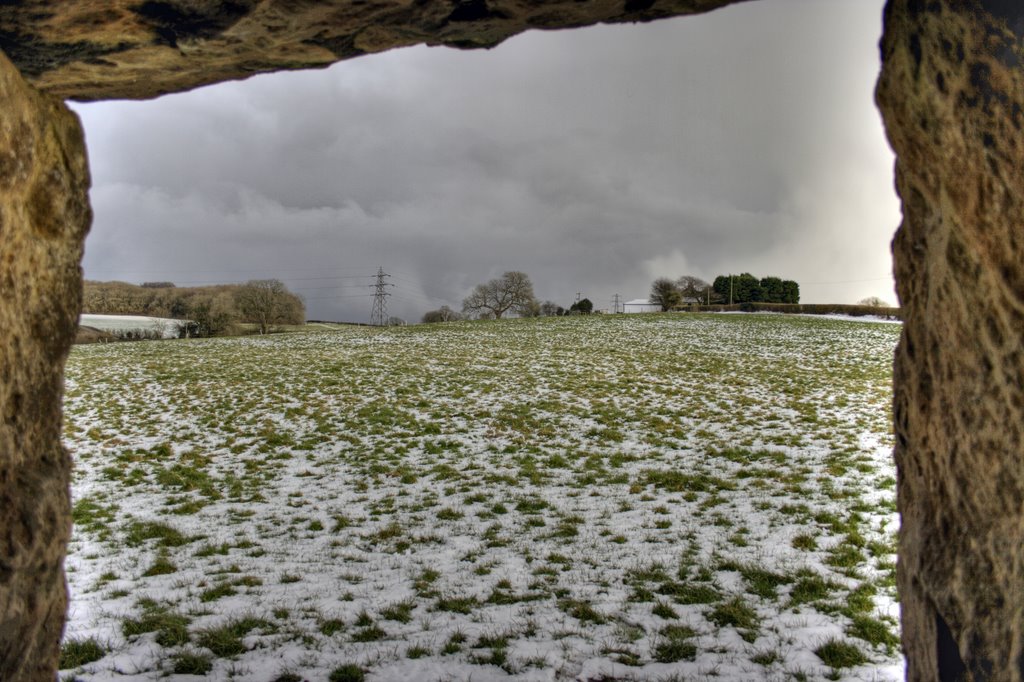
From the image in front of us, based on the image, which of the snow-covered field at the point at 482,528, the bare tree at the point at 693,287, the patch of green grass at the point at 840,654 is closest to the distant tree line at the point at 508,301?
the bare tree at the point at 693,287

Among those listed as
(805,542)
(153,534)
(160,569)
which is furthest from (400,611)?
(805,542)

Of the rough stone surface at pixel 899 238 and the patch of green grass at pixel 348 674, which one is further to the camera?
the patch of green grass at pixel 348 674

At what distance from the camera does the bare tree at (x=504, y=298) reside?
60.5 m

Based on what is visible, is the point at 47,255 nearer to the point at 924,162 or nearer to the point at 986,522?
the point at 924,162

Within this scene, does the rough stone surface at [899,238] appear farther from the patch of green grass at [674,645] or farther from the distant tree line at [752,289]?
the distant tree line at [752,289]

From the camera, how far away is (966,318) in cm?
272

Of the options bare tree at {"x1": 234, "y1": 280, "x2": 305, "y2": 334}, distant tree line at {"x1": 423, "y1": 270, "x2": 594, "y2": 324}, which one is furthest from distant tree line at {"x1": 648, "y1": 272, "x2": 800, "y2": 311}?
bare tree at {"x1": 234, "y1": 280, "x2": 305, "y2": 334}

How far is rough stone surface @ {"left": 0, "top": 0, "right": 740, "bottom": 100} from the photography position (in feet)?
10.1

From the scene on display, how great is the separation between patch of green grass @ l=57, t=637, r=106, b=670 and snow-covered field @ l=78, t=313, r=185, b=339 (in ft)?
145

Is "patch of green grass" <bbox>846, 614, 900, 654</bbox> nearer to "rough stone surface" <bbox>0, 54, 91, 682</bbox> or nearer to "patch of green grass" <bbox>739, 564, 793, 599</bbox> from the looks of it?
"patch of green grass" <bbox>739, 564, 793, 599</bbox>

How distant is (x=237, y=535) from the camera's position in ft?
25.8

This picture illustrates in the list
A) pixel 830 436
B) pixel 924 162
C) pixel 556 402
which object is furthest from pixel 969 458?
pixel 556 402

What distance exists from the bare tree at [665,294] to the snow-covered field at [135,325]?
47.7 metres

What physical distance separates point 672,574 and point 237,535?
5867 mm
